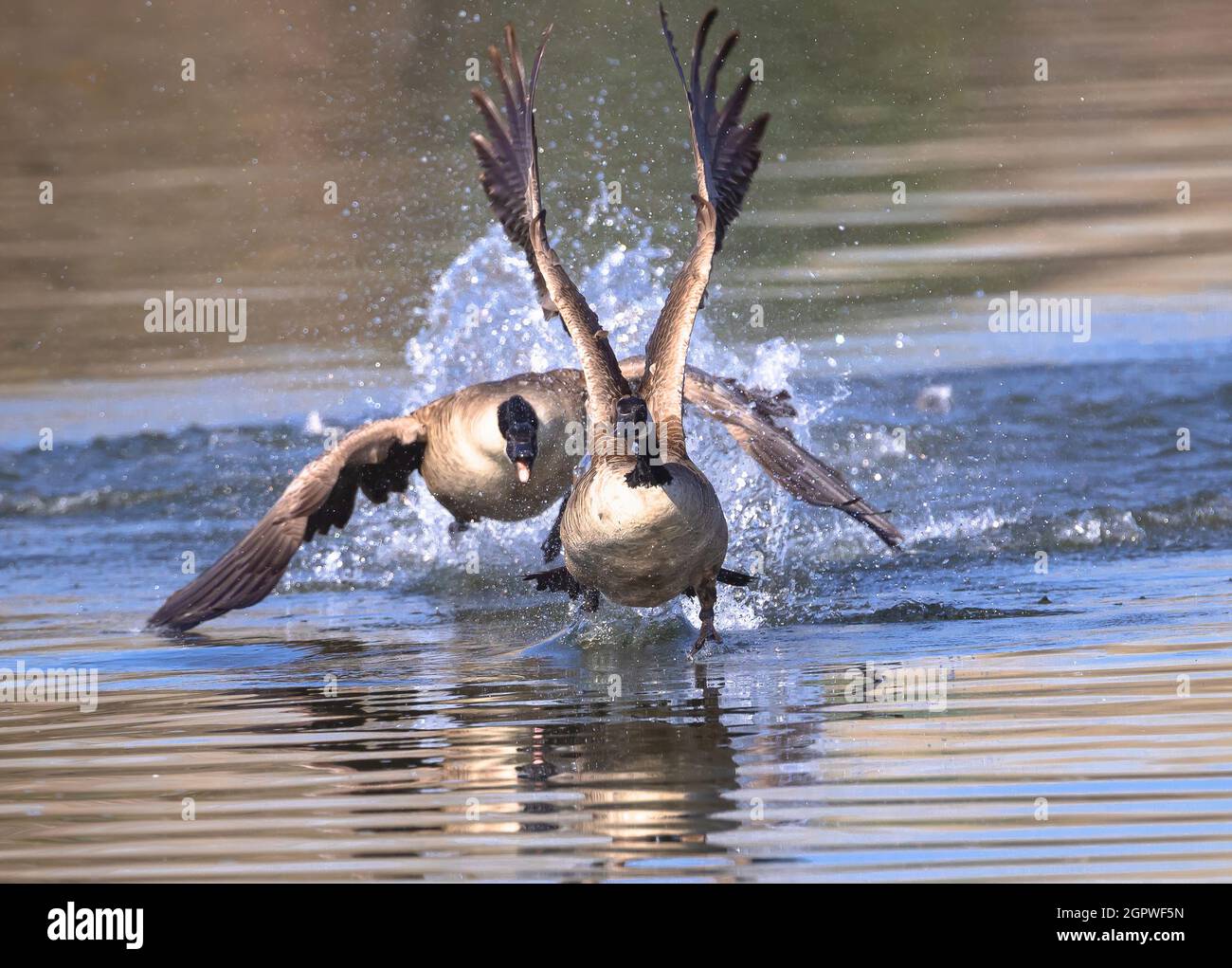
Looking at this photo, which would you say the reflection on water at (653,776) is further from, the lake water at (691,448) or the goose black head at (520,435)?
the goose black head at (520,435)

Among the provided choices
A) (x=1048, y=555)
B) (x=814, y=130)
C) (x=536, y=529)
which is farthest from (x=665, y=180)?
(x=1048, y=555)

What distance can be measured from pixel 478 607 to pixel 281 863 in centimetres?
476

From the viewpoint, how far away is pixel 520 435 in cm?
948

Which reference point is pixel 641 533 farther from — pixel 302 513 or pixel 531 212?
pixel 302 513

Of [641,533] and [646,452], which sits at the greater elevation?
[646,452]

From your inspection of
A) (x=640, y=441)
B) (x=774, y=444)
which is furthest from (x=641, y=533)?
(x=774, y=444)

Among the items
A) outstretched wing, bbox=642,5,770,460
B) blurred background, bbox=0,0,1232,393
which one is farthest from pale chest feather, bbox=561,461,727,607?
blurred background, bbox=0,0,1232,393

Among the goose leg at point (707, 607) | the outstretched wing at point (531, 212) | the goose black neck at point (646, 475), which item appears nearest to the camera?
the goose black neck at point (646, 475)

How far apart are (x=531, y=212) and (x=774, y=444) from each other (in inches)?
76.3

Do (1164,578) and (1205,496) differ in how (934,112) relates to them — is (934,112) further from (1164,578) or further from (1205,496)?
(1164,578)

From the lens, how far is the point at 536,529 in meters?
11.1

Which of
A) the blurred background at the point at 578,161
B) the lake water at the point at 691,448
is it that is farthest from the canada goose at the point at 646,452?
the blurred background at the point at 578,161

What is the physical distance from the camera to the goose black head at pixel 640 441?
23.1 feet

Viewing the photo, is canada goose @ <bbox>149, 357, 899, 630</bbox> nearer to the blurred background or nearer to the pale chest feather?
the pale chest feather
